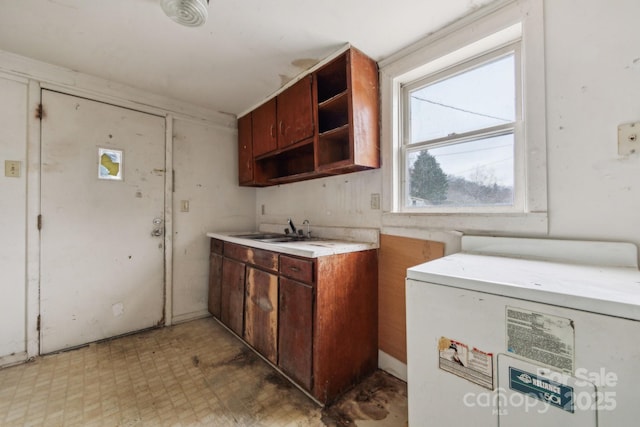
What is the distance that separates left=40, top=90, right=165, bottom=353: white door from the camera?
6.86ft

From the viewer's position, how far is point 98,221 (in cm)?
228

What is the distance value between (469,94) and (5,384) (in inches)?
140

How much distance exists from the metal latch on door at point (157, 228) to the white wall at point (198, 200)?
0.12 metres

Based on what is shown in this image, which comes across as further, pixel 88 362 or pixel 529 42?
pixel 88 362

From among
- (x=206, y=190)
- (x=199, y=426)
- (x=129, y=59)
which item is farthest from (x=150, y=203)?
(x=199, y=426)

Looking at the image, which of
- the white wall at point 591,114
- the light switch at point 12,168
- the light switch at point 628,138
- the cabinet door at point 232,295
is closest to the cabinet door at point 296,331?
the cabinet door at point 232,295

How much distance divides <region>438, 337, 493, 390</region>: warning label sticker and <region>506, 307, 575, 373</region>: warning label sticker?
0.09 meters

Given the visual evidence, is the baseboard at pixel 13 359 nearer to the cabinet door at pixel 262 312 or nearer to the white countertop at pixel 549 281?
the cabinet door at pixel 262 312

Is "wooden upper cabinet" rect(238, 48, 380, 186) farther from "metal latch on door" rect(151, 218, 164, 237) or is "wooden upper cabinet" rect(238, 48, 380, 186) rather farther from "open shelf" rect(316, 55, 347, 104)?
"metal latch on door" rect(151, 218, 164, 237)

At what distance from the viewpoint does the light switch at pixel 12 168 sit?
1.91 metres

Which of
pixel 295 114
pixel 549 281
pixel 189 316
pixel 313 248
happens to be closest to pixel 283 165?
pixel 295 114

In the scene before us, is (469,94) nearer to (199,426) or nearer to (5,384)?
(199,426)

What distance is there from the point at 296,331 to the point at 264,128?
1.92 metres

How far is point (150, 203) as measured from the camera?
2.54 meters
